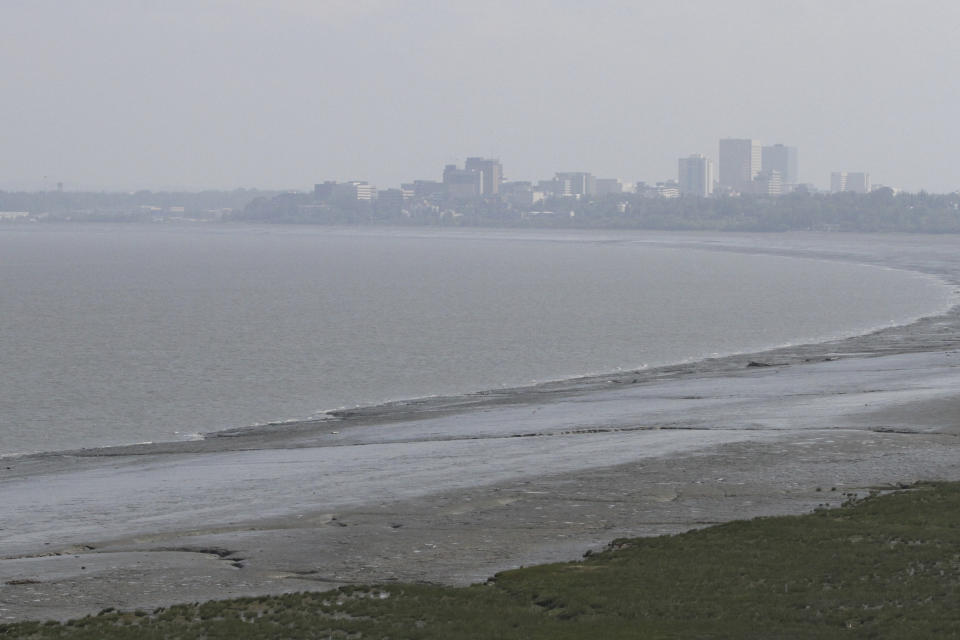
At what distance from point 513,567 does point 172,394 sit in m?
31.6

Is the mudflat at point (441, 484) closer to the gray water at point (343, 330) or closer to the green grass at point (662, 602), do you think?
the green grass at point (662, 602)

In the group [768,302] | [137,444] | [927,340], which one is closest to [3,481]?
[137,444]

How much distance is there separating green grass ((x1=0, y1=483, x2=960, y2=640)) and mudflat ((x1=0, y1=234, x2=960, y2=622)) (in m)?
1.35

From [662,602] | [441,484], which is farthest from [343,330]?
[662,602]

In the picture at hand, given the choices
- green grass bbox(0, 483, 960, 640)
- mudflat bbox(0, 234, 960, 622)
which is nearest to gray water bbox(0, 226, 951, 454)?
mudflat bbox(0, 234, 960, 622)

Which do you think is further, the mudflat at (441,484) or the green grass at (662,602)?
the mudflat at (441,484)

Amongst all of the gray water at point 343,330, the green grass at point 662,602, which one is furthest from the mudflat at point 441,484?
the gray water at point 343,330

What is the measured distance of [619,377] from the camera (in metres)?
55.3

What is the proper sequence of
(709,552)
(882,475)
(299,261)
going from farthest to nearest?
(299,261) → (882,475) → (709,552)

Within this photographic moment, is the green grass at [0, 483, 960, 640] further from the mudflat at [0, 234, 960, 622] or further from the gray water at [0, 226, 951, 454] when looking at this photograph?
the gray water at [0, 226, 951, 454]

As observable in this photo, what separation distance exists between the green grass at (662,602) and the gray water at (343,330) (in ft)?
75.1

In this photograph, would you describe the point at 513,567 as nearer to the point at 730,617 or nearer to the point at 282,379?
the point at 730,617

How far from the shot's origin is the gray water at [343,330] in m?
49.1

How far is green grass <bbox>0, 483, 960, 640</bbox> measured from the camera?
1727 cm
